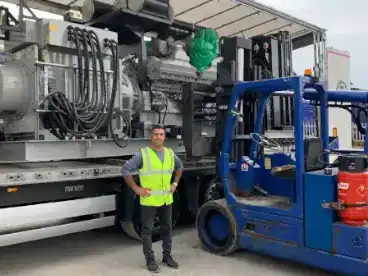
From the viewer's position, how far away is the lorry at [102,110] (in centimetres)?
453

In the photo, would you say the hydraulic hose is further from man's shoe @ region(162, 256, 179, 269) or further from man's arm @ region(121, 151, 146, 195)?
man's shoe @ region(162, 256, 179, 269)

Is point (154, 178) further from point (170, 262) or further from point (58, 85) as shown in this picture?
point (58, 85)

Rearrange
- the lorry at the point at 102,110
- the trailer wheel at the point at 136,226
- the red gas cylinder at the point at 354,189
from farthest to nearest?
the trailer wheel at the point at 136,226, the lorry at the point at 102,110, the red gas cylinder at the point at 354,189

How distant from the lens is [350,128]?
31.0 ft

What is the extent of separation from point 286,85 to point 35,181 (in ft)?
8.75

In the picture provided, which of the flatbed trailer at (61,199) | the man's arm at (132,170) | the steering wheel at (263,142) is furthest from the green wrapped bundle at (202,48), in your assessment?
the man's arm at (132,170)

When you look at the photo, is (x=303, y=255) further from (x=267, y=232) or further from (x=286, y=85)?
(x=286, y=85)

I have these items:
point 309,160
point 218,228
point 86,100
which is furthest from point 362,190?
point 86,100

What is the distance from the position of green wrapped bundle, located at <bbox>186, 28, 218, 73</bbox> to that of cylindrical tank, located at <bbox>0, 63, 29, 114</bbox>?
2566 mm

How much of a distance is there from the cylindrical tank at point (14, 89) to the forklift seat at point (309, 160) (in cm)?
291

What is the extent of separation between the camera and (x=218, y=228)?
16.2ft

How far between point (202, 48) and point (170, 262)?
10.9 feet

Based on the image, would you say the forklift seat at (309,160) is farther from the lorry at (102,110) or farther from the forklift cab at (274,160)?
the lorry at (102,110)

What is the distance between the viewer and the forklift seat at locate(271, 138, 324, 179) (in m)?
4.22
